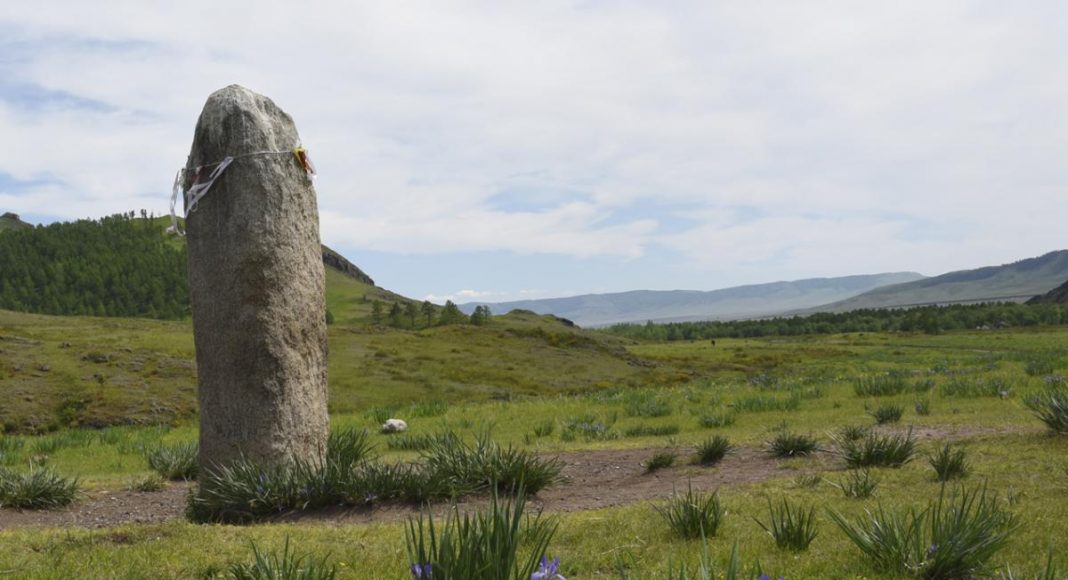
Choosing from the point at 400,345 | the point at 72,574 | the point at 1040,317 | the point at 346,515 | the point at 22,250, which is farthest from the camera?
the point at 22,250

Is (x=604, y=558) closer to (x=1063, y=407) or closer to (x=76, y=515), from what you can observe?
(x=76, y=515)

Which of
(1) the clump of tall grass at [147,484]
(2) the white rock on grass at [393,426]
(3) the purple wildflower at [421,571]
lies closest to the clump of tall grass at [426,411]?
(2) the white rock on grass at [393,426]

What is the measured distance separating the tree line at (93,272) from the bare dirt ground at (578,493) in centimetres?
11108

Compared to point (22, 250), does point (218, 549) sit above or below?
below

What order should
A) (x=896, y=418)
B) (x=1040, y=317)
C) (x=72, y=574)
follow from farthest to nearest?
(x=1040, y=317) < (x=896, y=418) < (x=72, y=574)

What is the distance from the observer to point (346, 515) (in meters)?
7.99

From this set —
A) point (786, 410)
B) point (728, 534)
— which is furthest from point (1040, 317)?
point (728, 534)

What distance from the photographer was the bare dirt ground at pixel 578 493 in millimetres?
8109

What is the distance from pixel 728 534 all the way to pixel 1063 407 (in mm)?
6436

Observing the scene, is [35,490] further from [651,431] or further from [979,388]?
[979,388]

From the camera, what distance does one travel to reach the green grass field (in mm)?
5461

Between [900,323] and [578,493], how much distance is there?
105m

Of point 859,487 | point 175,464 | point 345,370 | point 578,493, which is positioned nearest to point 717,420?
point 578,493

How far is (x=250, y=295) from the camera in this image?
8.71 meters
